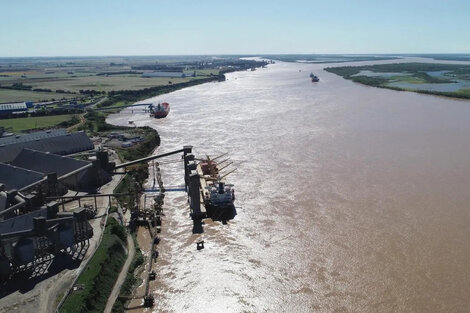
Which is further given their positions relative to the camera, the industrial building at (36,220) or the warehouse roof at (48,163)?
the warehouse roof at (48,163)

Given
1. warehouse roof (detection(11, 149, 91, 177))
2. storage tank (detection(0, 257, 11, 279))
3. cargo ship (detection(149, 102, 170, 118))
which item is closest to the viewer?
storage tank (detection(0, 257, 11, 279))

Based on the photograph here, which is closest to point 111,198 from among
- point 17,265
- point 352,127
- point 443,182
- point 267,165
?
point 17,265

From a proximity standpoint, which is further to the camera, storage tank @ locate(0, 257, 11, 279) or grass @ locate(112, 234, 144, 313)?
storage tank @ locate(0, 257, 11, 279)

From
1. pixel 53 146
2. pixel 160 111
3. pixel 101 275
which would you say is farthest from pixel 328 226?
pixel 160 111

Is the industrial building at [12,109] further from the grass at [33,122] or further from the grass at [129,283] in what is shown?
the grass at [129,283]

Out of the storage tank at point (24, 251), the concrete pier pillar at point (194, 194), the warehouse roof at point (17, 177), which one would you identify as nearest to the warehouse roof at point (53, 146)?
the warehouse roof at point (17, 177)

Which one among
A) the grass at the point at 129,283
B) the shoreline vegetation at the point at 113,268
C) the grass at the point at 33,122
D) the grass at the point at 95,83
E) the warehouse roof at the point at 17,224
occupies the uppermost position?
the grass at the point at 95,83

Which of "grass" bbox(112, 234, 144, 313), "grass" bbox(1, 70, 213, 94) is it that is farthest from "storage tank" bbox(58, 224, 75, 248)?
"grass" bbox(1, 70, 213, 94)

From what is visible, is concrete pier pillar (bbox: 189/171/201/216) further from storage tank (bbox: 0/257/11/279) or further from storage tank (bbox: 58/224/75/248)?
storage tank (bbox: 0/257/11/279)
